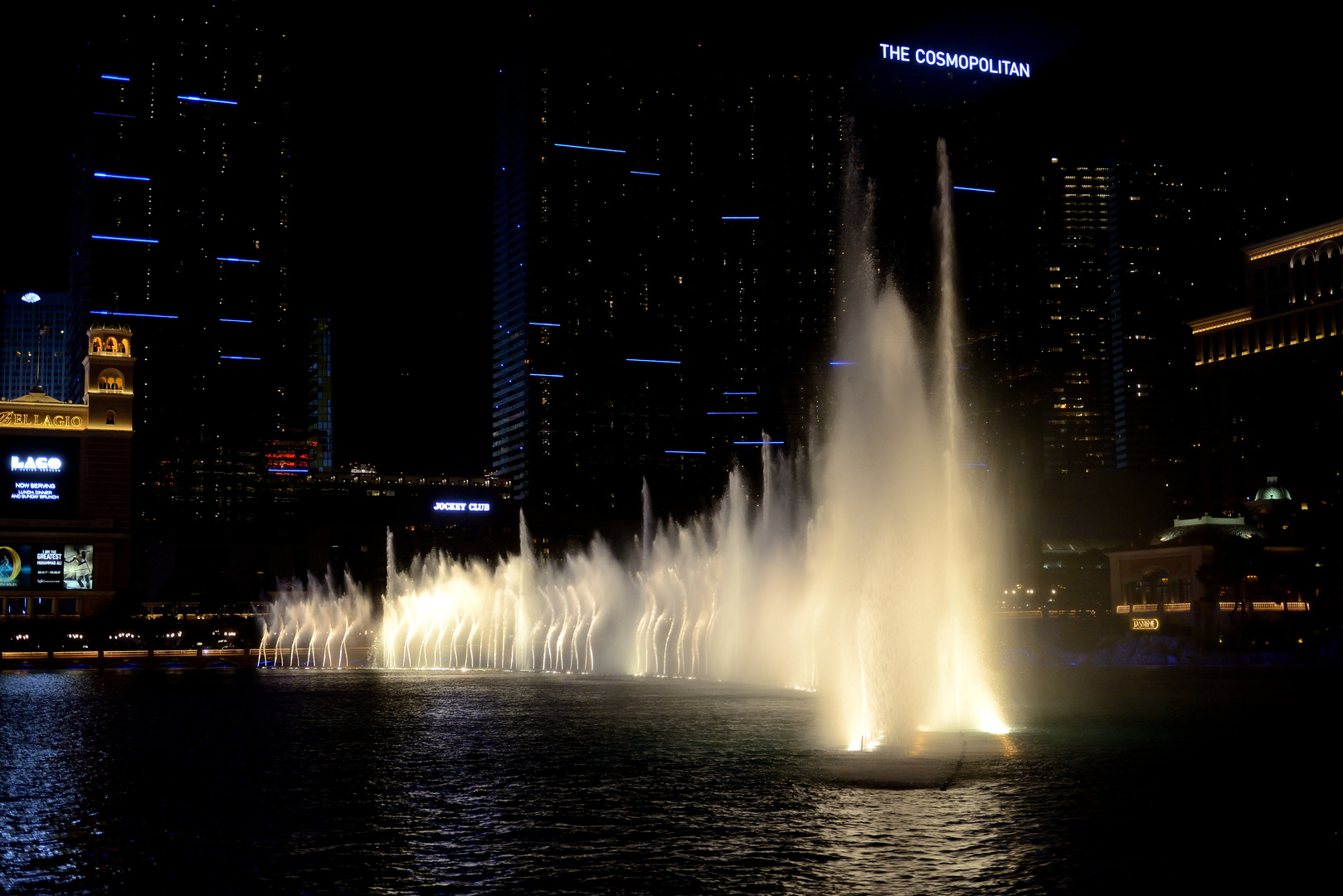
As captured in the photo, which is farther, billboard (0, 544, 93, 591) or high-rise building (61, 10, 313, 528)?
high-rise building (61, 10, 313, 528)

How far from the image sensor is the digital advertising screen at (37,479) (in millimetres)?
89500

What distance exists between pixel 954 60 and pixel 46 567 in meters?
76.9

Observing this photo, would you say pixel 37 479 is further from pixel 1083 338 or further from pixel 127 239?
pixel 1083 338

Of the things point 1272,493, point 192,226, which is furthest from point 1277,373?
point 192,226

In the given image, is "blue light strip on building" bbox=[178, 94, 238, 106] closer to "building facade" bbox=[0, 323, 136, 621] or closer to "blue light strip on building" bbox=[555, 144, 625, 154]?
"blue light strip on building" bbox=[555, 144, 625, 154]

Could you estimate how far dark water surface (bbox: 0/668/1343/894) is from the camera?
1409 cm

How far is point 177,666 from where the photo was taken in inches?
2539

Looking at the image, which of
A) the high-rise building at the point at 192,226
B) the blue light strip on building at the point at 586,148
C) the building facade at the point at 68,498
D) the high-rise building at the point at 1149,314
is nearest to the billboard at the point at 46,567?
the building facade at the point at 68,498

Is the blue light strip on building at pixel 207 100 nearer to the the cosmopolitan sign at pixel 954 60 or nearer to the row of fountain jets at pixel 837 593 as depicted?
the row of fountain jets at pixel 837 593

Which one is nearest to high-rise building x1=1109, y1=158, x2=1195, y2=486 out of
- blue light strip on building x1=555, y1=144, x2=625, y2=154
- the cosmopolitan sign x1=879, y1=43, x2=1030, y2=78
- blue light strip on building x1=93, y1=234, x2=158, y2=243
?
blue light strip on building x1=555, y1=144, x2=625, y2=154

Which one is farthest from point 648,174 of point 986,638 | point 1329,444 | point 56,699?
point 56,699

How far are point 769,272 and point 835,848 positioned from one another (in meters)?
174

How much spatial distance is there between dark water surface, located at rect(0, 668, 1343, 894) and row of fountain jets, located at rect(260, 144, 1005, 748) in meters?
2.28

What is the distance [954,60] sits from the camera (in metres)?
104
